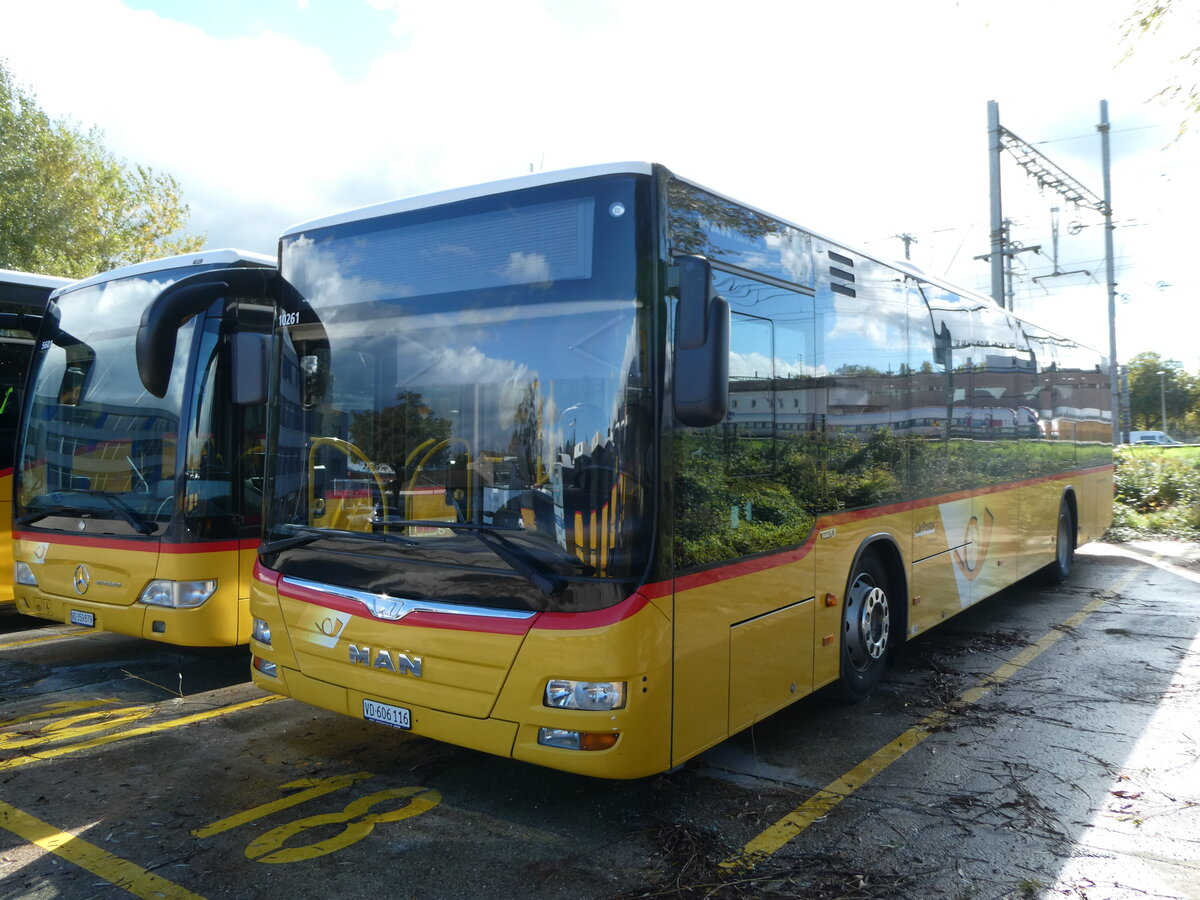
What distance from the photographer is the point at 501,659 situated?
389 centimetres

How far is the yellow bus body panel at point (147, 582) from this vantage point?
6.17 meters

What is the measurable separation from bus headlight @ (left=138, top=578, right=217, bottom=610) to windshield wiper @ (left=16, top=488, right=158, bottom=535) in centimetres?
39

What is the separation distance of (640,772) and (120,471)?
187 inches

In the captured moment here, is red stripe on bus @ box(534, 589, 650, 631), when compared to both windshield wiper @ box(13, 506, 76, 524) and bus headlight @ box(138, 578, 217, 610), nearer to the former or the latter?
bus headlight @ box(138, 578, 217, 610)

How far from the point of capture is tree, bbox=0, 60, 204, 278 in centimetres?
2364

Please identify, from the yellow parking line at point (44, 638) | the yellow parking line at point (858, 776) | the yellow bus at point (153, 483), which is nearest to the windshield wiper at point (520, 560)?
the yellow parking line at point (858, 776)

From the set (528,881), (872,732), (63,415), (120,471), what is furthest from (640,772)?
(63,415)

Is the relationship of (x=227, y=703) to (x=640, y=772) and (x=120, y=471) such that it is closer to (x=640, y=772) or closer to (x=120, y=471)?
(x=120, y=471)

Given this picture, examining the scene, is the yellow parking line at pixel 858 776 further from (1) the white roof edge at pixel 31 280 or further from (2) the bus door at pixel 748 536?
(1) the white roof edge at pixel 31 280

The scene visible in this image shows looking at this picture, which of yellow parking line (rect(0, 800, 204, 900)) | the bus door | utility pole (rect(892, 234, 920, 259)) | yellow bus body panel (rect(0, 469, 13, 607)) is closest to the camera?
yellow parking line (rect(0, 800, 204, 900))

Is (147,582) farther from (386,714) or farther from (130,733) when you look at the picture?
(386,714)

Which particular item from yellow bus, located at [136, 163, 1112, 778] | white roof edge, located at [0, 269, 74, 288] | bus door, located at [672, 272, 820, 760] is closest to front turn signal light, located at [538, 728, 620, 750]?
yellow bus, located at [136, 163, 1112, 778]

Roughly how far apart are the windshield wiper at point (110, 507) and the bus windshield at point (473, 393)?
2109mm

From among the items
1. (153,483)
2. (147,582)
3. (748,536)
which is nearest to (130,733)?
(147,582)
